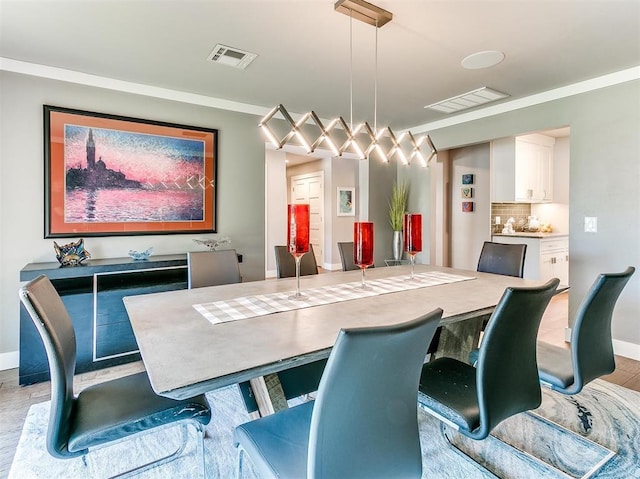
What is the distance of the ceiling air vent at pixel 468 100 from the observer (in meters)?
3.48

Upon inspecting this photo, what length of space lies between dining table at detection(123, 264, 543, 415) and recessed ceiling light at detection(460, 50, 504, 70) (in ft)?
5.29

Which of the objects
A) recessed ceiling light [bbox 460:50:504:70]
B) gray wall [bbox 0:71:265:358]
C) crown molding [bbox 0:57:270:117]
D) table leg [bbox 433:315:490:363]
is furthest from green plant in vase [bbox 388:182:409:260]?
table leg [bbox 433:315:490:363]

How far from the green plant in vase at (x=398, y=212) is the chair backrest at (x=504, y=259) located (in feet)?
6.69

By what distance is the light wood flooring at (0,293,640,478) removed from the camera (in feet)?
6.33

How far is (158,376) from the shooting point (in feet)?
3.20

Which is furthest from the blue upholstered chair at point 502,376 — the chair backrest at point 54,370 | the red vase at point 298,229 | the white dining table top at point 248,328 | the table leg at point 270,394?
the chair backrest at point 54,370

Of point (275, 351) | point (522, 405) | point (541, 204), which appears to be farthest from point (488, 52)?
point (541, 204)

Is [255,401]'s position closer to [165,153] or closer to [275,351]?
[275,351]

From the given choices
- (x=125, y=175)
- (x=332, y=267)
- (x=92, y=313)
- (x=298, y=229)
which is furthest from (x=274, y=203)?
(x=298, y=229)

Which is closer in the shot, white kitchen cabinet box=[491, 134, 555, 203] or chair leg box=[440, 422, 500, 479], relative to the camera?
chair leg box=[440, 422, 500, 479]

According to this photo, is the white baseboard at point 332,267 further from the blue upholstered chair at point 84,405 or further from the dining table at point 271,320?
the blue upholstered chair at point 84,405

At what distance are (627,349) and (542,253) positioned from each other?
1.99 metres

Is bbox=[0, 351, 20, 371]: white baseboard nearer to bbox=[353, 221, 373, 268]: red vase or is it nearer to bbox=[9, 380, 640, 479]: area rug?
bbox=[9, 380, 640, 479]: area rug

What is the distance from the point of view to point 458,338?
2428 millimetres
